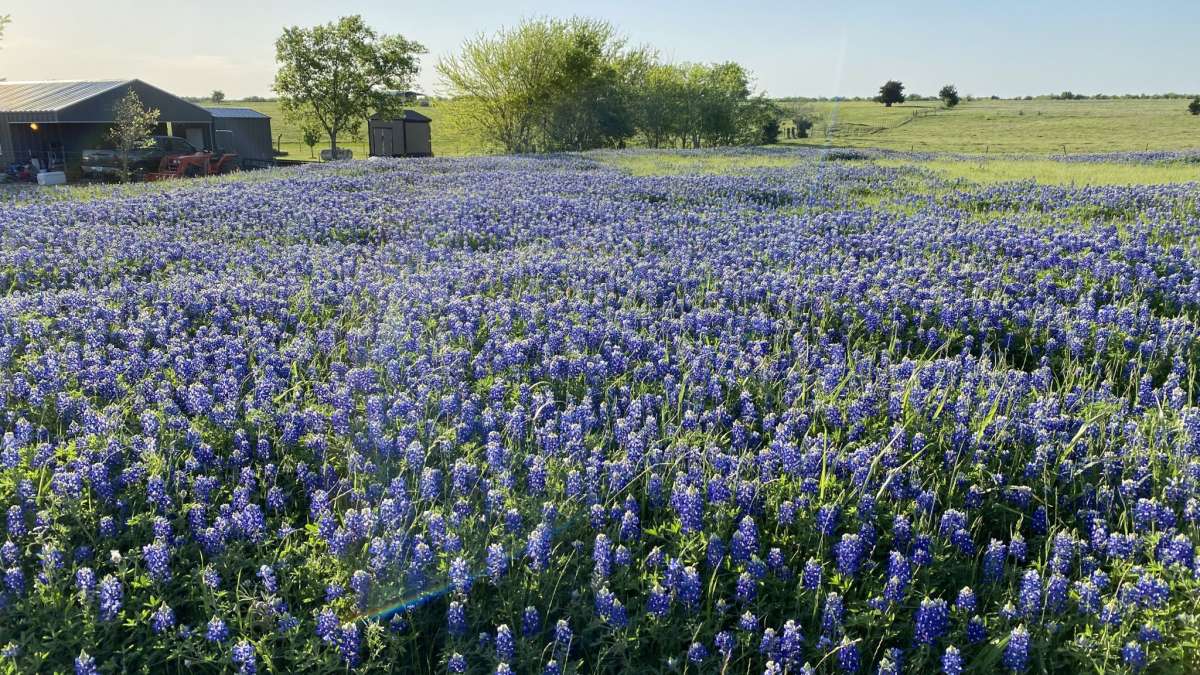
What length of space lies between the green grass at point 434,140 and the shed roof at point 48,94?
1476cm

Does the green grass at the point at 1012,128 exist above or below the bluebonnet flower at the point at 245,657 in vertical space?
above

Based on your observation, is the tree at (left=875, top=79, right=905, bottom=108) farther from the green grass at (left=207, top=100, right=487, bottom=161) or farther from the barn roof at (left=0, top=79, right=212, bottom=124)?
the barn roof at (left=0, top=79, right=212, bottom=124)

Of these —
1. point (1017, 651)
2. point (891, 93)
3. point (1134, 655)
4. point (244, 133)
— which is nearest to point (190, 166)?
point (244, 133)

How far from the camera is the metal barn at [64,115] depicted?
32.9 m

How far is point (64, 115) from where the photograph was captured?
32.6 meters

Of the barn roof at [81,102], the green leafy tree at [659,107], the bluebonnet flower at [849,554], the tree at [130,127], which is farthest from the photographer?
the green leafy tree at [659,107]

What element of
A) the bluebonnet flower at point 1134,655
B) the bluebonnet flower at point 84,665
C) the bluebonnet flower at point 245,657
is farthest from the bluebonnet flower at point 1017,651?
the bluebonnet flower at point 84,665

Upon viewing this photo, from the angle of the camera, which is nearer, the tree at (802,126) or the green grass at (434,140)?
the green grass at (434,140)

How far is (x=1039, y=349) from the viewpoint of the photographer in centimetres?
655

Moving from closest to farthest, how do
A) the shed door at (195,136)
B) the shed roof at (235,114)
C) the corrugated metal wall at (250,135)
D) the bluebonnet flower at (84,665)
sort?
the bluebonnet flower at (84,665) < the shed door at (195,136) < the corrugated metal wall at (250,135) < the shed roof at (235,114)

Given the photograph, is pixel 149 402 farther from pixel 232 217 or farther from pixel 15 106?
pixel 15 106

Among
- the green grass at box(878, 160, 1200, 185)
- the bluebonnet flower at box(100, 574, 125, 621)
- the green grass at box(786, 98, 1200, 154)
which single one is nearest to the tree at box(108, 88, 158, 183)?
the green grass at box(878, 160, 1200, 185)

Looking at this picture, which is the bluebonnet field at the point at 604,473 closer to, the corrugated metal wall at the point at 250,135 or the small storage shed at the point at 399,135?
the corrugated metal wall at the point at 250,135

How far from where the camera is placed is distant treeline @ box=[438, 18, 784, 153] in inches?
2061
